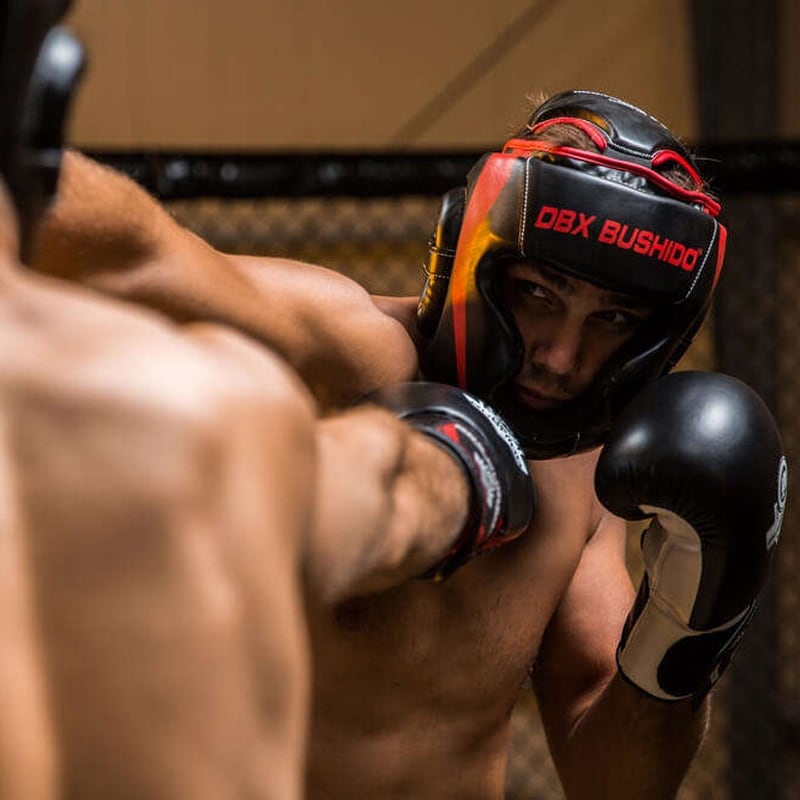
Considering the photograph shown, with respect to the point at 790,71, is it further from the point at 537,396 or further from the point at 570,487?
the point at 537,396

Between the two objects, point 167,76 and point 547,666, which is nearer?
point 547,666

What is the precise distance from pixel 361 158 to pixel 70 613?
214cm

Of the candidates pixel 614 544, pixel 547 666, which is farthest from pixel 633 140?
pixel 547 666

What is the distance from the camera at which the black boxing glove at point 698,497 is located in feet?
5.08

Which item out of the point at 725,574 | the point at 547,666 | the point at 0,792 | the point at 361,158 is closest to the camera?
the point at 0,792

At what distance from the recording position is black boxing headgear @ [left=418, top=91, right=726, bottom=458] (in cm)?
170

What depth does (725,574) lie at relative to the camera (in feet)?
5.27

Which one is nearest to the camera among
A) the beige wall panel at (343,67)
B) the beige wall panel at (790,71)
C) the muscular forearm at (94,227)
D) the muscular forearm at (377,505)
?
the muscular forearm at (377,505)

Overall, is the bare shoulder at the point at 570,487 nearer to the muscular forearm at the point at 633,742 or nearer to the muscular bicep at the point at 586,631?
the muscular bicep at the point at 586,631

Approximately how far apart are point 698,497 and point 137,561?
3.12 feet

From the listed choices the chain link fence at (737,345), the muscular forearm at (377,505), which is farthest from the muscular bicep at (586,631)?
the chain link fence at (737,345)

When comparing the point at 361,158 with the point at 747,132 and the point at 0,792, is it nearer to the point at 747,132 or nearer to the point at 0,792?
the point at 747,132

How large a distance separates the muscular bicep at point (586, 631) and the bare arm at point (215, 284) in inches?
17.3

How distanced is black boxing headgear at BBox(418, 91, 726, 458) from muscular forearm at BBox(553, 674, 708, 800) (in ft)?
1.24
